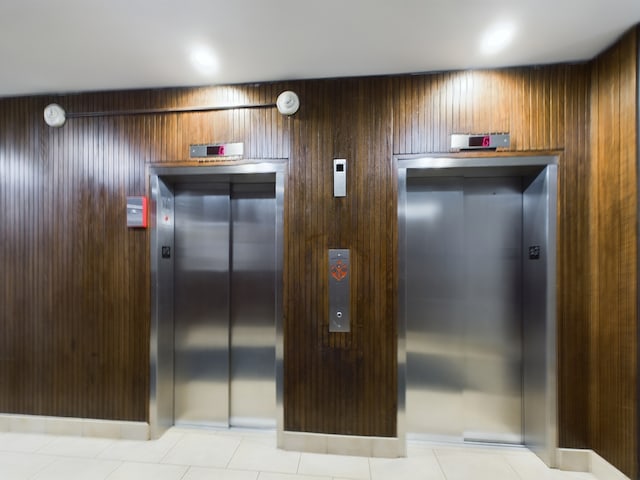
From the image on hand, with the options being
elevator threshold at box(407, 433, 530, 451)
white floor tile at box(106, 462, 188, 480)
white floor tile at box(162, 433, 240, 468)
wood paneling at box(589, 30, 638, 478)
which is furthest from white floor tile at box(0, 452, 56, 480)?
wood paneling at box(589, 30, 638, 478)

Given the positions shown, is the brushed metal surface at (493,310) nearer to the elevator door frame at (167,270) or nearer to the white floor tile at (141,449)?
the elevator door frame at (167,270)

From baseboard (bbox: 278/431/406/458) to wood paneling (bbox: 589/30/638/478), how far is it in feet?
4.72

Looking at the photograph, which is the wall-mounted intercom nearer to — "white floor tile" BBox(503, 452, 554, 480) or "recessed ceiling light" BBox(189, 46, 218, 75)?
"recessed ceiling light" BBox(189, 46, 218, 75)

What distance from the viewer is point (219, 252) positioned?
2.92 metres

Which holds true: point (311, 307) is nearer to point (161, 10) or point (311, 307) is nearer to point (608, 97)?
point (161, 10)

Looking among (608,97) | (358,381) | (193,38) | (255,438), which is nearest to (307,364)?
(358,381)

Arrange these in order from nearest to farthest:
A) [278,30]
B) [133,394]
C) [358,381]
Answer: [278,30] → [358,381] → [133,394]

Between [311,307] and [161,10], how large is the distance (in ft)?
7.40

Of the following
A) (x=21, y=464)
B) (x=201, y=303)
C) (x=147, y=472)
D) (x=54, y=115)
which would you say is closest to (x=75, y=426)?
(x=21, y=464)

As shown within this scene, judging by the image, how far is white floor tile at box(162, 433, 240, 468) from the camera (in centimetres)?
236

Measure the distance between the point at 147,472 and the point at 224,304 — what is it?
133 centimetres

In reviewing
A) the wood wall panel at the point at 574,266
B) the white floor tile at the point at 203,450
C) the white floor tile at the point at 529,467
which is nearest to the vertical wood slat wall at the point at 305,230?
the wood wall panel at the point at 574,266

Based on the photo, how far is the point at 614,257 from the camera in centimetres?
211

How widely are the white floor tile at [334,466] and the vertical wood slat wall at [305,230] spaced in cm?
20
